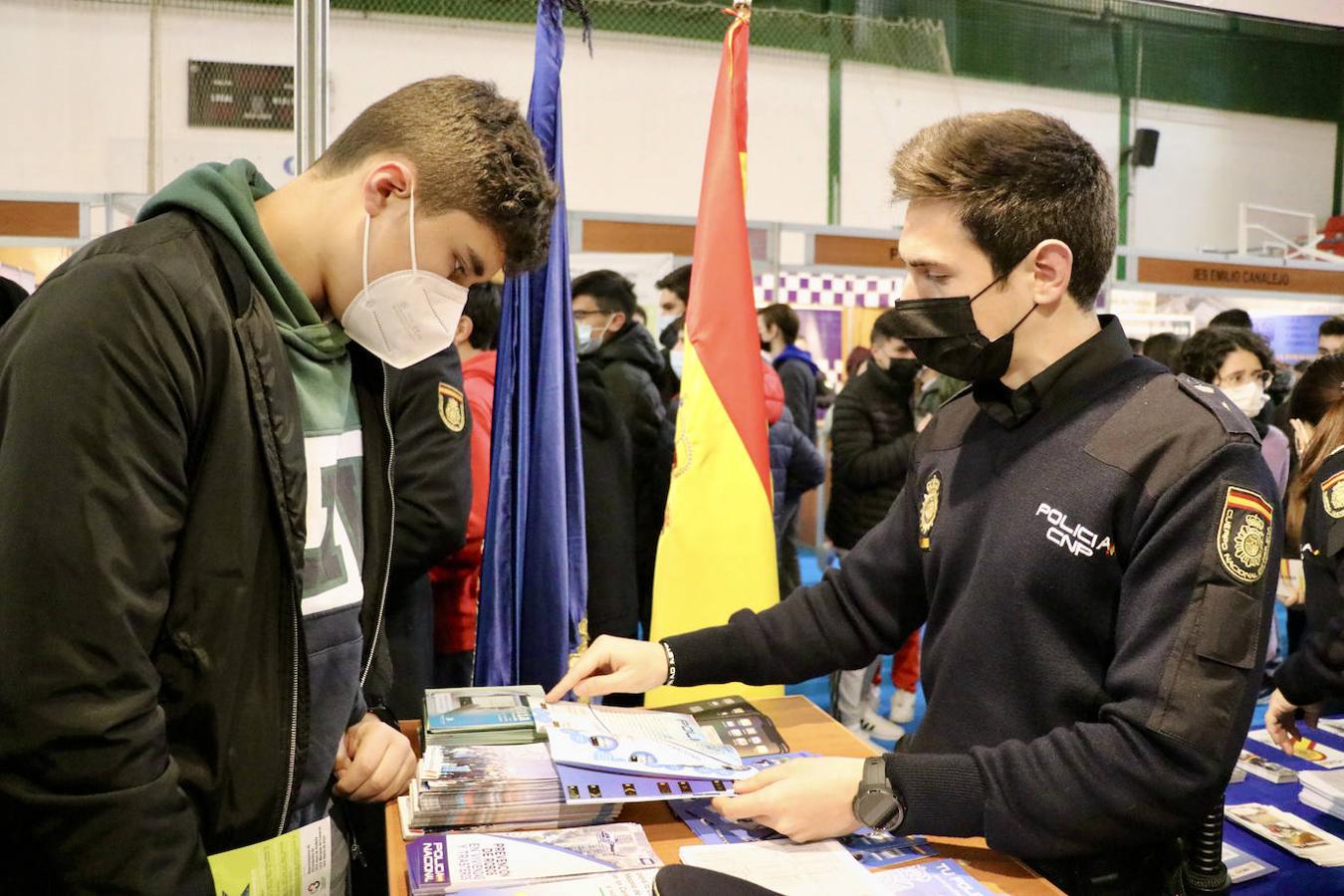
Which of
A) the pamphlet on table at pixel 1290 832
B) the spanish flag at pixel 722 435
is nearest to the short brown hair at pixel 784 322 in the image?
the spanish flag at pixel 722 435

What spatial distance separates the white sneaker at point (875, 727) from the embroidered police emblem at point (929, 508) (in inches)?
110

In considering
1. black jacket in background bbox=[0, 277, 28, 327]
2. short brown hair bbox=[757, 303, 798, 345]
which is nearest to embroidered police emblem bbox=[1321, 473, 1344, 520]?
short brown hair bbox=[757, 303, 798, 345]

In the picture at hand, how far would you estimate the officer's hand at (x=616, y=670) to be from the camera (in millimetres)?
1474

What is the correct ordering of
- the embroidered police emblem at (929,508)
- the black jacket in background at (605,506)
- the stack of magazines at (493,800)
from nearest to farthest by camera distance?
the stack of magazines at (493,800) → the embroidered police emblem at (929,508) → the black jacket in background at (605,506)

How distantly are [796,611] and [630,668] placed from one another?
284 mm

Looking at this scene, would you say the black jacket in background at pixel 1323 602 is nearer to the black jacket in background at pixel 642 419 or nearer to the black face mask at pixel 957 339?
the black face mask at pixel 957 339

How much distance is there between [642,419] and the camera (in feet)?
11.3

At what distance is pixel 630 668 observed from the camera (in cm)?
150

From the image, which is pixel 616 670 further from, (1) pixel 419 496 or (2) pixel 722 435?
(2) pixel 722 435

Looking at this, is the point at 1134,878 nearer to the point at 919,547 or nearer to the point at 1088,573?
the point at 1088,573

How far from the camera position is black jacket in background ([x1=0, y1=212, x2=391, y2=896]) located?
89cm

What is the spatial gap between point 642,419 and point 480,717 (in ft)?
6.96

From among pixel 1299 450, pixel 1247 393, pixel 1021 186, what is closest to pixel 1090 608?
pixel 1021 186

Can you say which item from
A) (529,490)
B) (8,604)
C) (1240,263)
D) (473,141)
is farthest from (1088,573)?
(1240,263)
